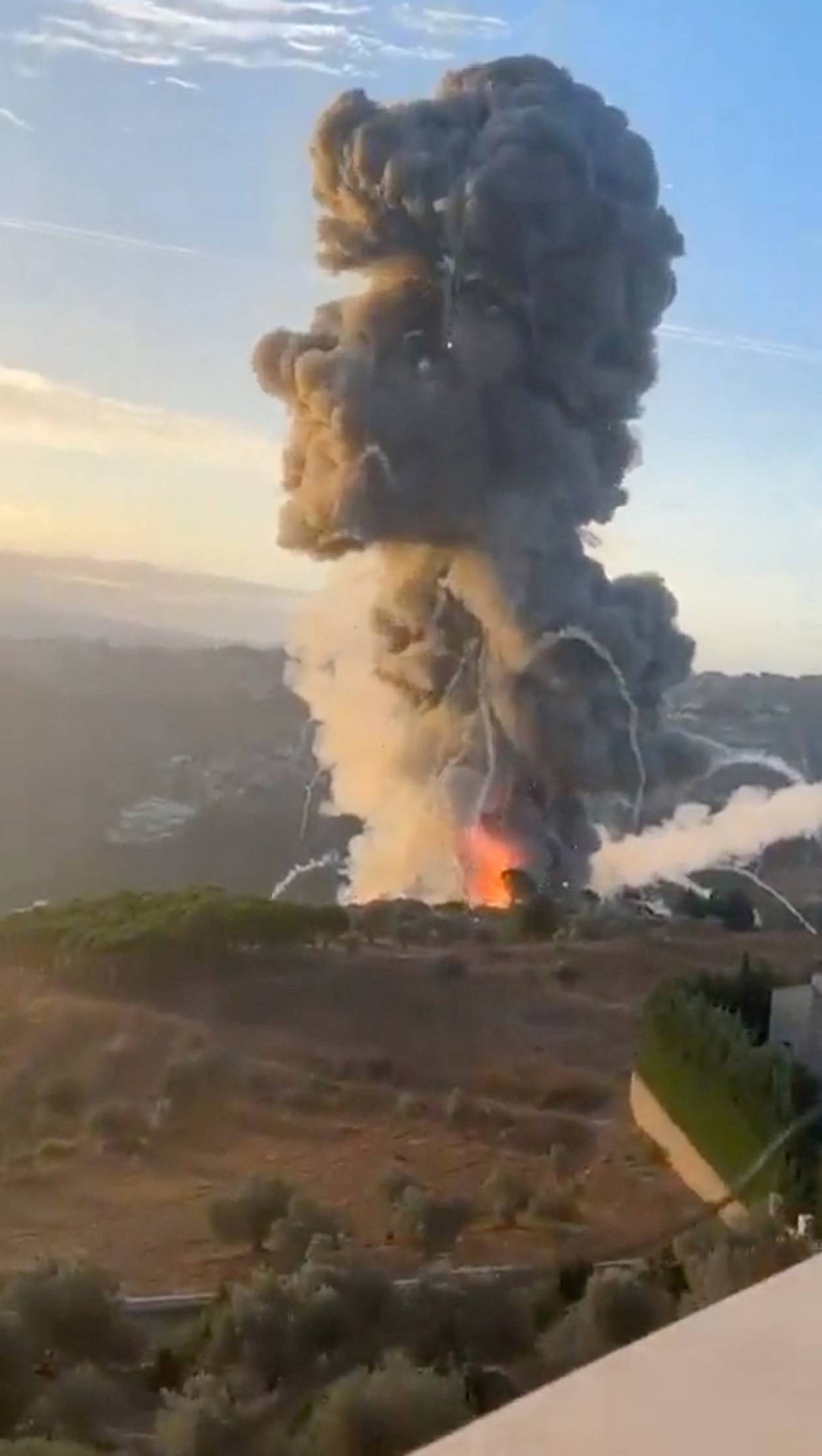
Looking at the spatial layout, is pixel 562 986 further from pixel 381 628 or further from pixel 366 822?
pixel 381 628

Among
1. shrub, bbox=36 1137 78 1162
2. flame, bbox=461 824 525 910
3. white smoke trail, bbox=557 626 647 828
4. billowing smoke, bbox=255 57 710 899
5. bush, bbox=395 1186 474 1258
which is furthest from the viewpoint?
white smoke trail, bbox=557 626 647 828

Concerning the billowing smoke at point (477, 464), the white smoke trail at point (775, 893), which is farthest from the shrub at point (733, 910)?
the billowing smoke at point (477, 464)

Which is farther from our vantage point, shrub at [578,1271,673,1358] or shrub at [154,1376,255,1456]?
shrub at [578,1271,673,1358]

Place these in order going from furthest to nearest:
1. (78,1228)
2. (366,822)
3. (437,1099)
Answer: (366,822) < (437,1099) < (78,1228)

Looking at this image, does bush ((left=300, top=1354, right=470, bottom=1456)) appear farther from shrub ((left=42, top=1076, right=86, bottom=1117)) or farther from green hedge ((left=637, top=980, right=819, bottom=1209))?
green hedge ((left=637, top=980, right=819, bottom=1209))

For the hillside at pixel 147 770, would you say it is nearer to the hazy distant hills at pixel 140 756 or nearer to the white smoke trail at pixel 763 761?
the hazy distant hills at pixel 140 756

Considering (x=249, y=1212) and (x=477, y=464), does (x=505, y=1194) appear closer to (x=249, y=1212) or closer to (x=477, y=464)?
(x=249, y=1212)

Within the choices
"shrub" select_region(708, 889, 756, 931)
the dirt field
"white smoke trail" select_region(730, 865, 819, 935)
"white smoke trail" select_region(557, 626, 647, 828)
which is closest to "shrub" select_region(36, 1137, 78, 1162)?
the dirt field

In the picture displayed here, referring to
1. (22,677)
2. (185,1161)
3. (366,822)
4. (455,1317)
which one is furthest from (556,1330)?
(366,822)
